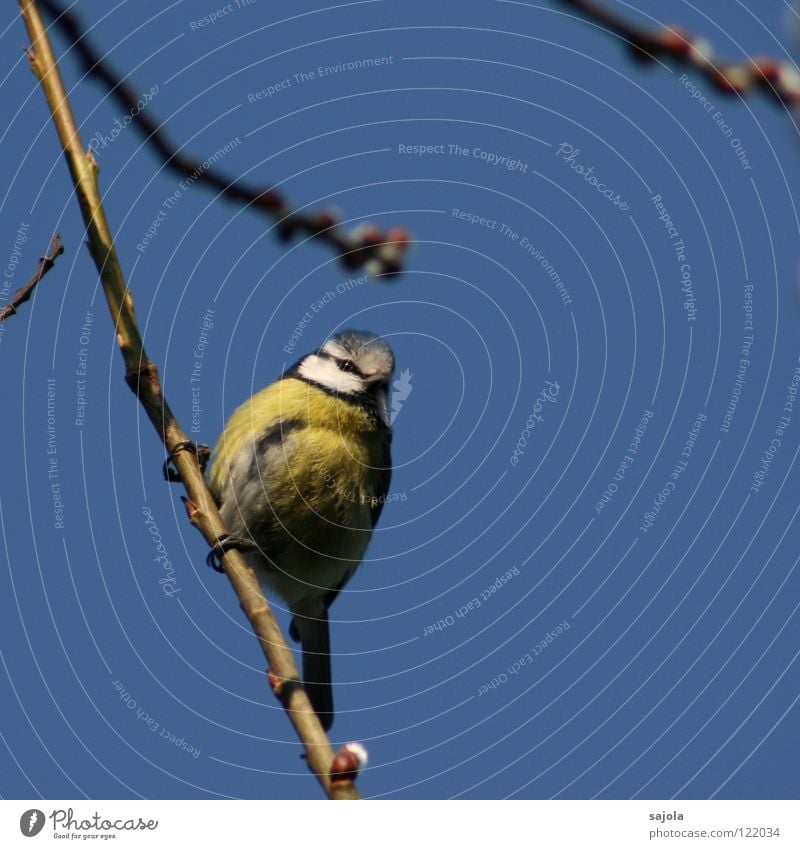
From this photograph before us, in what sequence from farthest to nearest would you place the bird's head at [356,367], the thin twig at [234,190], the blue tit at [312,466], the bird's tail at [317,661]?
1. the bird's tail at [317,661]
2. the bird's head at [356,367]
3. the blue tit at [312,466]
4. the thin twig at [234,190]

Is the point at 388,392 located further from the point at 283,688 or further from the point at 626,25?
the point at 626,25

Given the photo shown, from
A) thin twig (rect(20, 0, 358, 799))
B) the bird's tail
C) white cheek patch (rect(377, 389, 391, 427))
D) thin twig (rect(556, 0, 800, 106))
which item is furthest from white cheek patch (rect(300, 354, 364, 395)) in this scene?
thin twig (rect(556, 0, 800, 106))

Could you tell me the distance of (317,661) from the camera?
5.28m

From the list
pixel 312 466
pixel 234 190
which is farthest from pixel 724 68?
pixel 312 466

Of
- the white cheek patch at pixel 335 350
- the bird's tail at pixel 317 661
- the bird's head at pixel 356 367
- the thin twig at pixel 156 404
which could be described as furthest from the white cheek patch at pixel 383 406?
the thin twig at pixel 156 404

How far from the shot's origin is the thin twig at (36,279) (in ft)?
7.23

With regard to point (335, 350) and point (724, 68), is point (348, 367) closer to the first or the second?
point (335, 350)

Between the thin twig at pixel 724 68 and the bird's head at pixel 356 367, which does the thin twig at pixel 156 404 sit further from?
the bird's head at pixel 356 367

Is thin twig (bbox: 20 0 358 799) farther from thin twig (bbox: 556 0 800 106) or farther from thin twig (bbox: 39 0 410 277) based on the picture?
thin twig (bbox: 556 0 800 106)

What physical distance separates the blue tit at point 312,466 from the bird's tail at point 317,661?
0.96 ft

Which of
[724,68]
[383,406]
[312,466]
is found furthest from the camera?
[383,406]

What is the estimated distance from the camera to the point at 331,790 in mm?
1959

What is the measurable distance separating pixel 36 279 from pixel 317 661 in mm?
3356

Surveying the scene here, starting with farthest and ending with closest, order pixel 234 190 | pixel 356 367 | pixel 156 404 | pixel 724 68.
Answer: pixel 356 367 < pixel 156 404 < pixel 234 190 < pixel 724 68
